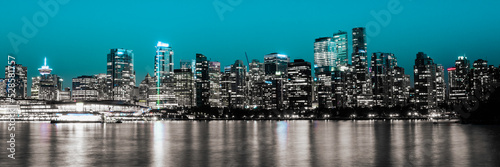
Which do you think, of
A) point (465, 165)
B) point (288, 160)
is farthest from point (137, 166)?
point (465, 165)

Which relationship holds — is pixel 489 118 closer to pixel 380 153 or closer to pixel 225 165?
pixel 380 153

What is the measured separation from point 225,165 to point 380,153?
16124mm

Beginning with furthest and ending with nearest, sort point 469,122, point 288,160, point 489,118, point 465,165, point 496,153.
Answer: point 469,122, point 489,118, point 496,153, point 288,160, point 465,165

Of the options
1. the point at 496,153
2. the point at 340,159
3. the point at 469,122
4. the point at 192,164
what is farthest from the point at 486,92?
the point at 192,164

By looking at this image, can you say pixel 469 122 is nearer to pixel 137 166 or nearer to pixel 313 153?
pixel 313 153

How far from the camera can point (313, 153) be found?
4547 centimetres

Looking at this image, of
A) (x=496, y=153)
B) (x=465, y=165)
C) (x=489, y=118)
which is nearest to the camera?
(x=465, y=165)

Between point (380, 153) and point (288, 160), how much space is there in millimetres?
10610

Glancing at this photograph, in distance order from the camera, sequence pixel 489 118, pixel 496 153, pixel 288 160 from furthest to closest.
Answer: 1. pixel 489 118
2. pixel 496 153
3. pixel 288 160

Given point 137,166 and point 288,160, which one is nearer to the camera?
point 137,166

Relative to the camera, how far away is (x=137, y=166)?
35750mm

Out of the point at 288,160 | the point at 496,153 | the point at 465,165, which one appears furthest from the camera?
the point at 496,153

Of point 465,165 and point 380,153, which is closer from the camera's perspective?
point 465,165

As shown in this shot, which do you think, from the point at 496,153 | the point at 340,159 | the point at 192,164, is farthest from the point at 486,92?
the point at 192,164
